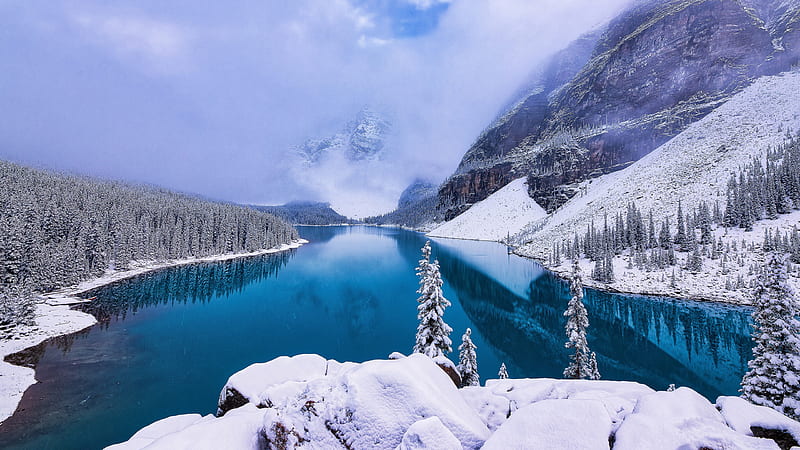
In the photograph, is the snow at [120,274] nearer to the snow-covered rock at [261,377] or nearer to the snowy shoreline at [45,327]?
the snowy shoreline at [45,327]

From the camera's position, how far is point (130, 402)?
24.9 meters

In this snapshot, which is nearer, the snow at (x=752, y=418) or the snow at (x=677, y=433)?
the snow at (x=677, y=433)

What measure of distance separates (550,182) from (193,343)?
7465 inches

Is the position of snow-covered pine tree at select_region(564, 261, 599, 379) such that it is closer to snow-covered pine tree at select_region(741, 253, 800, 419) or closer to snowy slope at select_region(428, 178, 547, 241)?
snow-covered pine tree at select_region(741, 253, 800, 419)

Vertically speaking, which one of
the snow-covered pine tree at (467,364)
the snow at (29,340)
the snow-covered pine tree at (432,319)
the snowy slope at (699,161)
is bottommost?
the snow at (29,340)

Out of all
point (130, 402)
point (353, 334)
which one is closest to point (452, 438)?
point (130, 402)

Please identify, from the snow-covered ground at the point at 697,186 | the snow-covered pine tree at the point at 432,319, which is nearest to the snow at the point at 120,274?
the snow-covered pine tree at the point at 432,319

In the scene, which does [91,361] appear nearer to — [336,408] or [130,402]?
[130,402]

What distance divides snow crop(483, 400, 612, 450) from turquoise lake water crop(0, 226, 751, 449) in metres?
27.3

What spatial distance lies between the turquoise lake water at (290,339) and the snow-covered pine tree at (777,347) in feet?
53.7

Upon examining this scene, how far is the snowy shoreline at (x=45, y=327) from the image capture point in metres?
24.5

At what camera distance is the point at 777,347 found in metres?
16.8

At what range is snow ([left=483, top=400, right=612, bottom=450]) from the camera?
217 inches

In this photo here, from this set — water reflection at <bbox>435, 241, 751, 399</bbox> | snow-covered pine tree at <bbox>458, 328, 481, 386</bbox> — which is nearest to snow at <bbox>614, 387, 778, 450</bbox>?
snow-covered pine tree at <bbox>458, 328, 481, 386</bbox>
